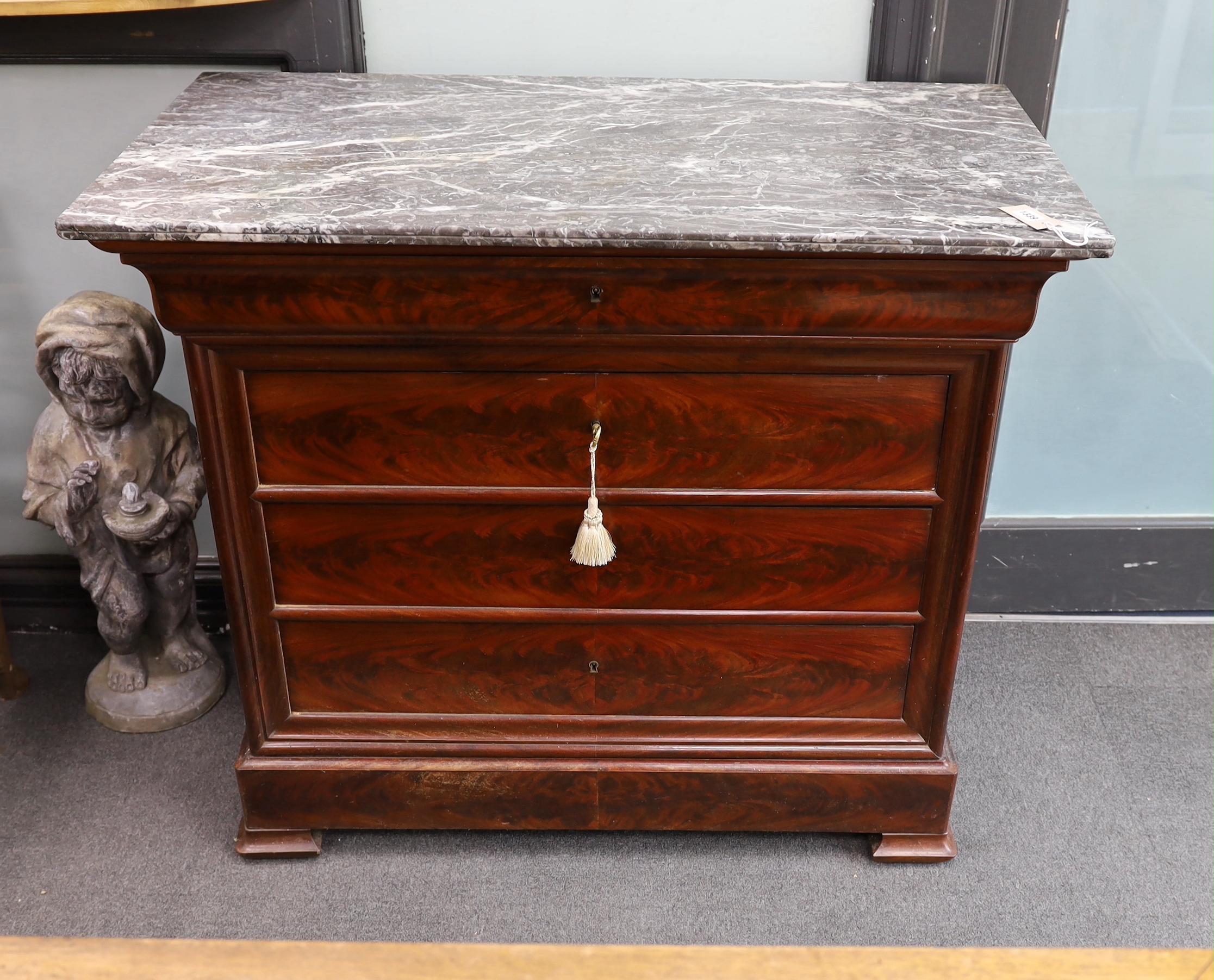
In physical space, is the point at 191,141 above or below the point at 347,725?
above

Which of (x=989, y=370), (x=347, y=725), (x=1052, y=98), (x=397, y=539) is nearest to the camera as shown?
(x=989, y=370)

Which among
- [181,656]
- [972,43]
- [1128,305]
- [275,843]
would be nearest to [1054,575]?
[1128,305]

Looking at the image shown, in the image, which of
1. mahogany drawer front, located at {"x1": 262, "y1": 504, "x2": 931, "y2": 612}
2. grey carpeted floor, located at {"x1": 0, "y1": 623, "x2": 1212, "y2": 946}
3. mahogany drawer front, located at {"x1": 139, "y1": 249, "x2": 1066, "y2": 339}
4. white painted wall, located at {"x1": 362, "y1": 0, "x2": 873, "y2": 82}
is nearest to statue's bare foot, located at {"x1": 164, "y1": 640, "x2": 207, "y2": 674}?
grey carpeted floor, located at {"x1": 0, "y1": 623, "x2": 1212, "y2": 946}

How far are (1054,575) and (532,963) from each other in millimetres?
1770

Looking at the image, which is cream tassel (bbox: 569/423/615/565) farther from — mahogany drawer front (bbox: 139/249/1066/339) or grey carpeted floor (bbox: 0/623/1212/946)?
grey carpeted floor (bbox: 0/623/1212/946)

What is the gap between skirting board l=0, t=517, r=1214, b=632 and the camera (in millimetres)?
2385

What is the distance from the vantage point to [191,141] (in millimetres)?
1617

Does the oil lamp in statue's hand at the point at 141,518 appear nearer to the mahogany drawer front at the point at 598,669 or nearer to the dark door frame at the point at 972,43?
the mahogany drawer front at the point at 598,669

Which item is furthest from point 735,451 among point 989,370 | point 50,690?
point 50,690

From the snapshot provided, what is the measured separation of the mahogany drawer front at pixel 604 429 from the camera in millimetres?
1547

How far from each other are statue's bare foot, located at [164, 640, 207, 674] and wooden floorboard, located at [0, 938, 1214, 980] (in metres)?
1.25

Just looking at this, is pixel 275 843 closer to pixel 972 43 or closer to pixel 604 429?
pixel 604 429

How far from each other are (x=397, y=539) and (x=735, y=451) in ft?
1.63

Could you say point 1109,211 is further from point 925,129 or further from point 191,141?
point 191,141
